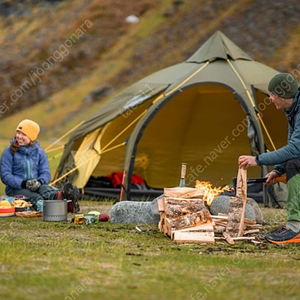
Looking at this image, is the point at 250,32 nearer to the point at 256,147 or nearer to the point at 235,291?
the point at 256,147

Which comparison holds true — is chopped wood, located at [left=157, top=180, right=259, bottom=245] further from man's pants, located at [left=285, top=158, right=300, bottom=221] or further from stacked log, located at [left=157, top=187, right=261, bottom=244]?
man's pants, located at [left=285, top=158, right=300, bottom=221]

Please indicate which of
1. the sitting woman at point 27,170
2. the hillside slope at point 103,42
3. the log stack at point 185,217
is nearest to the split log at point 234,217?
the log stack at point 185,217

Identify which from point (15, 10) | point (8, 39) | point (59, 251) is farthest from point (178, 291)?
point (15, 10)

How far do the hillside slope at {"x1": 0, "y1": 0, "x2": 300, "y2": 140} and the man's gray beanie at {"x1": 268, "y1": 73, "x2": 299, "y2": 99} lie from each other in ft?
86.4

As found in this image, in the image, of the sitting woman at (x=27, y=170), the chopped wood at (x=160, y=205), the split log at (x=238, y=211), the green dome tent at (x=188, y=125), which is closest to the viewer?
the split log at (x=238, y=211)

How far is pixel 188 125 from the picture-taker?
11.5 meters

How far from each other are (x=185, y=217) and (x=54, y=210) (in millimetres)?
1780

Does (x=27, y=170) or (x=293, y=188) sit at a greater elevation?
(x=27, y=170)

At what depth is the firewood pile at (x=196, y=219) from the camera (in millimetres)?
5883

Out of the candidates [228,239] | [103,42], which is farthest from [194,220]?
[103,42]

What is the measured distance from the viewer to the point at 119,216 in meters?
7.18

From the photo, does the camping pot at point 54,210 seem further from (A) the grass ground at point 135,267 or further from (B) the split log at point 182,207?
(B) the split log at point 182,207

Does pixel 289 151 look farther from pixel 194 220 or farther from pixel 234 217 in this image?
pixel 194 220

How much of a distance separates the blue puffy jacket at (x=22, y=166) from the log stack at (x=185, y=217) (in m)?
2.34
